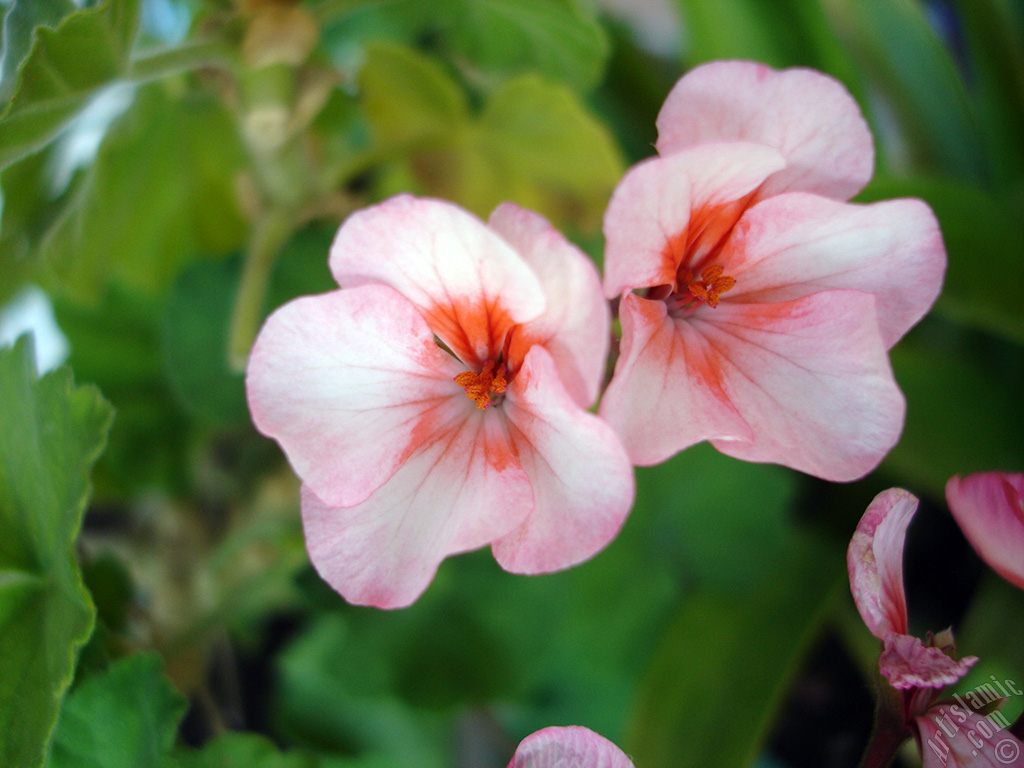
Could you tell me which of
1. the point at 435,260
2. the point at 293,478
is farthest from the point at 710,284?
the point at 293,478

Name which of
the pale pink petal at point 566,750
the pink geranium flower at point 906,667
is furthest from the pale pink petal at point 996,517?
the pale pink petal at point 566,750

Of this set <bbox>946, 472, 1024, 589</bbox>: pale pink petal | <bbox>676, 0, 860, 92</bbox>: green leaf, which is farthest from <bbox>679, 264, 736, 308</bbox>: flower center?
<bbox>676, 0, 860, 92</bbox>: green leaf

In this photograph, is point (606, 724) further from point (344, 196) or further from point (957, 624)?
point (344, 196)

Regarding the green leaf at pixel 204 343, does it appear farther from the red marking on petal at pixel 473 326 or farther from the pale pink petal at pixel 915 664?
the pale pink petal at pixel 915 664

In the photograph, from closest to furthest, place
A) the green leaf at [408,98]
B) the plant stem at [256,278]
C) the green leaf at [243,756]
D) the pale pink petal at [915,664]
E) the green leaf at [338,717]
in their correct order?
the pale pink petal at [915,664] < the green leaf at [243,756] < the plant stem at [256,278] < the green leaf at [408,98] < the green leaf at [338,717]

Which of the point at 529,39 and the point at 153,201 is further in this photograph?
the point at 153,201

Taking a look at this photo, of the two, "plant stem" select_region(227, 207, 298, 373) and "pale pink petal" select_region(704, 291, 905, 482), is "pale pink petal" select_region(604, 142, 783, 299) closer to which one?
"pale pink petal" select_region(704, 291, 905, 482)

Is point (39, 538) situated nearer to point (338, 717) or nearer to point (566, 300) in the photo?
point (566, 300)
